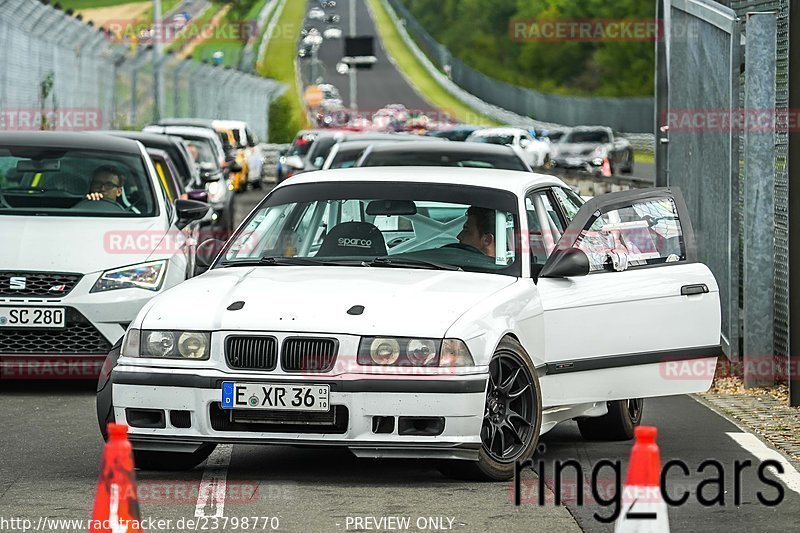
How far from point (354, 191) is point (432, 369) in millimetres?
1891

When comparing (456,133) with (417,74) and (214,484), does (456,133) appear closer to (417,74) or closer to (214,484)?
(214,484)

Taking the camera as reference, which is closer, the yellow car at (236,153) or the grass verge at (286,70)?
the yellow car at (236,153)

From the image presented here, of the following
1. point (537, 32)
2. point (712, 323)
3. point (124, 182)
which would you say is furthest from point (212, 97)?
point (537, 32)

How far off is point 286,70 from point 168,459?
415 ft

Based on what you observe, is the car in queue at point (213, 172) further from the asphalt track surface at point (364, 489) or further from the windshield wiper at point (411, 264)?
the windshield wiper at point (411, 264)

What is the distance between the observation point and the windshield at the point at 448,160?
55.5 feet

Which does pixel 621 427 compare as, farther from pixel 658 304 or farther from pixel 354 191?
pixel 354 191

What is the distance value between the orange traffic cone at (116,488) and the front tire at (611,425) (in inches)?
175

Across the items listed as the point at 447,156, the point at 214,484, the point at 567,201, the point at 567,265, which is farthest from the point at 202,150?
the point at 214,484

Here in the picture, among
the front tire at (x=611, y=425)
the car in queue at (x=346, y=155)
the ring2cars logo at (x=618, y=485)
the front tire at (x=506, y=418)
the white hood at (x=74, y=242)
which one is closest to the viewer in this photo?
the ring2cars logo at (x=618, y=485)

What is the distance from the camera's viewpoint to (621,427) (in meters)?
9.88

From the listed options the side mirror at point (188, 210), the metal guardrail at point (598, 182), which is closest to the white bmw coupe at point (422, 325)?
the side mirror at point (188, 210)

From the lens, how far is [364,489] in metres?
7.93

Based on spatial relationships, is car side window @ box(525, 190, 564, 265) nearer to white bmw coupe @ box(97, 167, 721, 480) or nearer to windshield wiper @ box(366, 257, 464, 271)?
white bmw coupe @ box(97, 167, 721, 480)
